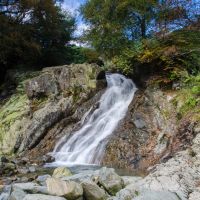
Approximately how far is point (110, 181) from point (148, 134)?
19.4 ft

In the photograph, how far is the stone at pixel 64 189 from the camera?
7.53 m

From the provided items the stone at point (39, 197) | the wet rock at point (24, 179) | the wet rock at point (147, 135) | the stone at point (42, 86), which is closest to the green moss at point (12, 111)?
the stone at point (42, 86)

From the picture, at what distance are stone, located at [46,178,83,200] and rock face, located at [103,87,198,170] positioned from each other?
14.3 ft

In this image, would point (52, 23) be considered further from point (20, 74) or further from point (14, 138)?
point (14, 138)

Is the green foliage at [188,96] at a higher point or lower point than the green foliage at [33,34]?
lower

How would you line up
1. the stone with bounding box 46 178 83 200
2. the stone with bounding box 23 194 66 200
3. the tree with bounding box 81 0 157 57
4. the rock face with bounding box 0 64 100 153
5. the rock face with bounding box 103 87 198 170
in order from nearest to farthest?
the stone with bounding box 23 194 66 200 < the stone with bounding box 46 178 83 200 < the rock face with bounding box 103 87 198 170 < the rock face with bounding box 0 64 100 153 < the tree with bounding box 81 0 157 57

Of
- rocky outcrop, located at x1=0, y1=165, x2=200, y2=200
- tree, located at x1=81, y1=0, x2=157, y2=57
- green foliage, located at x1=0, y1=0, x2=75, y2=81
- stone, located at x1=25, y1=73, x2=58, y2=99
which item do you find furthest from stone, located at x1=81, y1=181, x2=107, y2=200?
green foliage, located at x1=0, y1=0, x2=75, y2=81

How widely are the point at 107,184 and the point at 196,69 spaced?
28.4 feet

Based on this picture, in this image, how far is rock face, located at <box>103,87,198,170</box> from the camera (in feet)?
39.9

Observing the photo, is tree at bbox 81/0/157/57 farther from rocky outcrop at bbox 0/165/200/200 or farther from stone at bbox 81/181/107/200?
stone at bbox 81/181/107/200

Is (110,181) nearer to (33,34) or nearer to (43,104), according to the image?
(43,104)

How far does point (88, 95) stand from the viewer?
57.9 feet

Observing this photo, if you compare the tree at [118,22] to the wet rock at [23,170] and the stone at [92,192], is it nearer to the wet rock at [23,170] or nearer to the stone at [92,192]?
the wet rock at [23,170]

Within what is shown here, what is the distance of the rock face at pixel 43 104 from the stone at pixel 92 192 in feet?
25.7
